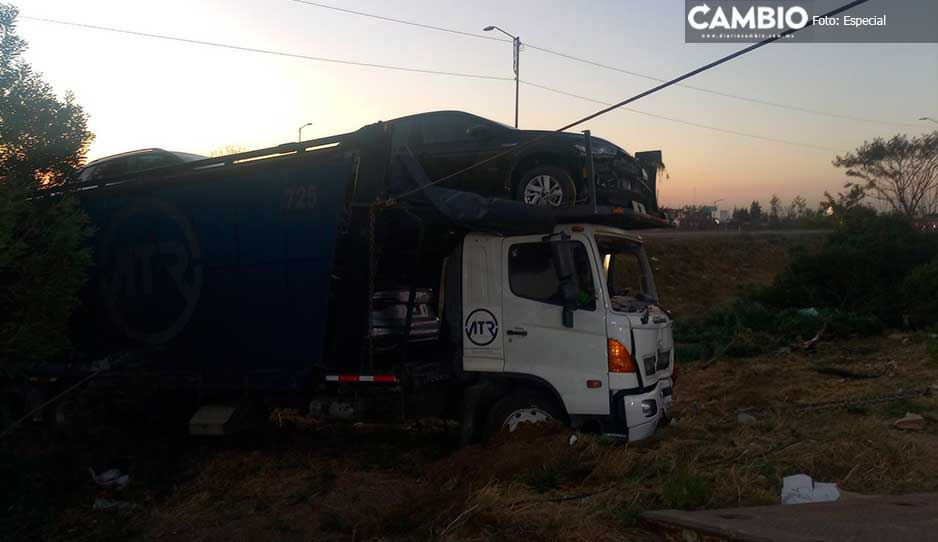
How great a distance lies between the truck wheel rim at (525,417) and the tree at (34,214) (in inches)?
143

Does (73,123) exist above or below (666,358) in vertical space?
Answer: above

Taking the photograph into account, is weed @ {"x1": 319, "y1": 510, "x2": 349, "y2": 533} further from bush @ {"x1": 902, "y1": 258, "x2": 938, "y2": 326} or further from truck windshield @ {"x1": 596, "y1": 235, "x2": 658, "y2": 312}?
bush @ {"x1": 902, "y1": 258, "x2": 938, "y2": 326}

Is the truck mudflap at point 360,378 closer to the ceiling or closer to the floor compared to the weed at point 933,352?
closer to the ceiling

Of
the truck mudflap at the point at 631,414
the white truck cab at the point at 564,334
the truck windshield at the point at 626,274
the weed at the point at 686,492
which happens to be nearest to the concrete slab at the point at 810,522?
the weed at the point at 686,492

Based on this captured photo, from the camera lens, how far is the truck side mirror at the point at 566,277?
255 inches

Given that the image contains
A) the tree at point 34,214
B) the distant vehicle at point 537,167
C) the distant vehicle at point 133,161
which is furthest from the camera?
the distant vehicle at point 133,161

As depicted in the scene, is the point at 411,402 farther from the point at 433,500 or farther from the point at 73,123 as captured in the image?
the point at 73,123

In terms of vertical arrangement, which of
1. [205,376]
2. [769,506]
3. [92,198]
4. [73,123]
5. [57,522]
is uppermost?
[73,123]

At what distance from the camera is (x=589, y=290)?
21.5 ft

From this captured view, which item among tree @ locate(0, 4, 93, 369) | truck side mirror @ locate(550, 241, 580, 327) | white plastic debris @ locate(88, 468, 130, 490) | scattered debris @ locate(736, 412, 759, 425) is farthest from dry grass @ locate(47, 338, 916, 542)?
tree @ locate(0, 4, 93, 369)

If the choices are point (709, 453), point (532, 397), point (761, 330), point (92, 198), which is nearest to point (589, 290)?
point (532, 397)

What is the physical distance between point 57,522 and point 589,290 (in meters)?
4.56

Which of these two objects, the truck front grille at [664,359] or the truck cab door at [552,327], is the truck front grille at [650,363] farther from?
the truck cab door at [552,327]

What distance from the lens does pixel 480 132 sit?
331 inches
